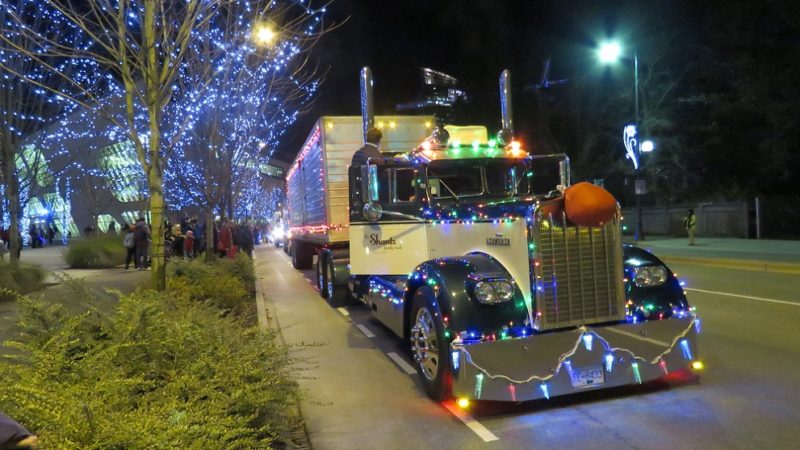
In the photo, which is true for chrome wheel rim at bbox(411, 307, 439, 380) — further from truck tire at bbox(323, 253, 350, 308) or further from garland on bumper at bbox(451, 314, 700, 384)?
truck tire at bbox(323, 253, 350, 308)

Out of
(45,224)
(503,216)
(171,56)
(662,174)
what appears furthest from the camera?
(45,224)

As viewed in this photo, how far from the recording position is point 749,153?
1115 inches

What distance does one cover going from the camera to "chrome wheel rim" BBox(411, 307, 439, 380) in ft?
A: 18.3

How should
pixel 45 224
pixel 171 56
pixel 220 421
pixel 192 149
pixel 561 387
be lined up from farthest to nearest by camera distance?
pixel 45 224
pixel 192 149
pixel 171 56
pixel 561 387
pixel 220 421

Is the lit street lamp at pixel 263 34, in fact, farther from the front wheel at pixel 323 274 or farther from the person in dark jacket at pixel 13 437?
the person in dark jacket at pixel 13 437

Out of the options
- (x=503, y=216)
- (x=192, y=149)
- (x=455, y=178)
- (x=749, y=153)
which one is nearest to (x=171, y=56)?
(x=455, y=178)

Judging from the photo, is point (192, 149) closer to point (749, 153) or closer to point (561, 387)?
point (561, 387)

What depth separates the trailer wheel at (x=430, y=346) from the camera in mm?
5316

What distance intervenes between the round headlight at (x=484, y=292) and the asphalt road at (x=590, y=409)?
1.03 meters

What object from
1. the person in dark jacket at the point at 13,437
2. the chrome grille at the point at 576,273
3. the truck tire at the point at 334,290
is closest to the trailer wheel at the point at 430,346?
the chrome grille at the point at 576,273

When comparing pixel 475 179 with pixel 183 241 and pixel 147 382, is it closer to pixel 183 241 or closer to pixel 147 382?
pixel 147 382

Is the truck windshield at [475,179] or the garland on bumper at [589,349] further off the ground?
the truck windshield at [475,179]

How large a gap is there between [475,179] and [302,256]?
1366 centimetres

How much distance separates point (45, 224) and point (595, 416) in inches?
2082
